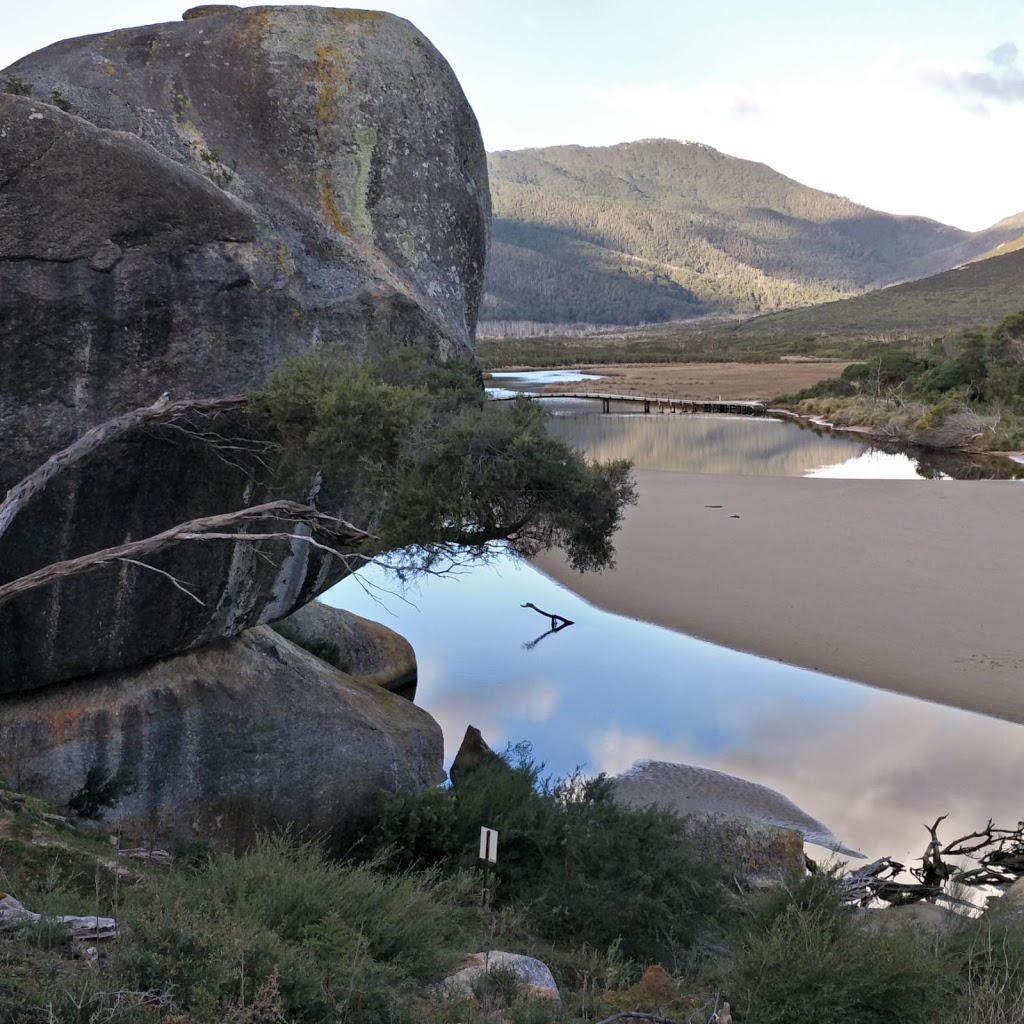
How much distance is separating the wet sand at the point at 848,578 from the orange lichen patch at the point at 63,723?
9.50 meters

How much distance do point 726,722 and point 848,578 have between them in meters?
6.18

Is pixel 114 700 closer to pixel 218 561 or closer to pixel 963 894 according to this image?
pixel 218 561

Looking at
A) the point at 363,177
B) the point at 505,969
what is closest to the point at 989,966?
the point at 505,969

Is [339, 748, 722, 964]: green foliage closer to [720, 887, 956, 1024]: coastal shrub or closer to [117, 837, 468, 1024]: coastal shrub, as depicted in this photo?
[117, 837, 468, 1024]: coastal shrub

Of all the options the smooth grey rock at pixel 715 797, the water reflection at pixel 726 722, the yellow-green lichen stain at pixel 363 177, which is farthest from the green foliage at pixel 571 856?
the yellow-green lichen stain at pixel 363 177

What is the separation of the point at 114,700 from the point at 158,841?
Result: 1.02m

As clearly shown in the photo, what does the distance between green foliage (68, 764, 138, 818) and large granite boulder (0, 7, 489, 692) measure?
71 cm

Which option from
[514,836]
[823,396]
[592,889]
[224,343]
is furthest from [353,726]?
[823,396]

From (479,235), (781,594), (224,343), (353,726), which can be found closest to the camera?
(224,343)

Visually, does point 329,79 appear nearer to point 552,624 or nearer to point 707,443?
point 552,624

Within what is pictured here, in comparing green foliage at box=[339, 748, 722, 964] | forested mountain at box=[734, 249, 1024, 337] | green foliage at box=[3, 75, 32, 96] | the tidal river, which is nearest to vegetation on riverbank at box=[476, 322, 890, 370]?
forested mountain at box=[734, 249, 1024, 337]

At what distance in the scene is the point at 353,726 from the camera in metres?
8.96

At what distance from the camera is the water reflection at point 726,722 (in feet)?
36.0

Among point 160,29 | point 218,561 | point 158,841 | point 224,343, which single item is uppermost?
point 160,29
